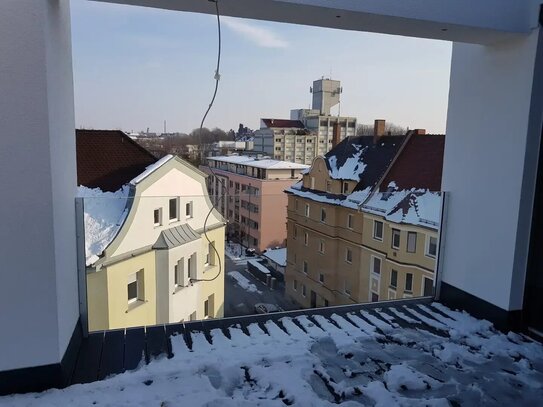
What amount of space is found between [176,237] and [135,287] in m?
0.43

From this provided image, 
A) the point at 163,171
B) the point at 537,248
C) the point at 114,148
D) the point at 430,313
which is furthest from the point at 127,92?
the point at 537,248

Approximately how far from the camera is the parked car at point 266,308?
9.40ft

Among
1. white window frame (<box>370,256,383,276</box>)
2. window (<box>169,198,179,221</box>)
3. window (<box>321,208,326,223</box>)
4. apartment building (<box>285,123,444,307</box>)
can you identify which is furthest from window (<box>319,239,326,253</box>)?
window (<box>169,198,179,221</box>)

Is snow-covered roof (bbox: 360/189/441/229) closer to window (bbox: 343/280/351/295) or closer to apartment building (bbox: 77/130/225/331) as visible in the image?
window (bbox: 343/280/351/295)

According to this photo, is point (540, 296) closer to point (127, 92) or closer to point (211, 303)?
point (211, 303)

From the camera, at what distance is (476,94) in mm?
2861

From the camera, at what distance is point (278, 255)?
3.48 meters

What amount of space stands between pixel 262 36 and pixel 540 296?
3.24m

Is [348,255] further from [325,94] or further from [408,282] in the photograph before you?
[325,94]

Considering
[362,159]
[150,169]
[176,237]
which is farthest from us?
[362,159]

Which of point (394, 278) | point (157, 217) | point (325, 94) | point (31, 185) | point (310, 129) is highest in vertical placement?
point (325, 94)

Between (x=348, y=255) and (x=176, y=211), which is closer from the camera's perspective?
(x=176, y=211)

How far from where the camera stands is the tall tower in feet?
24.2

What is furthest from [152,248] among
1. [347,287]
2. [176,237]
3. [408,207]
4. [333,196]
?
[408,207]
